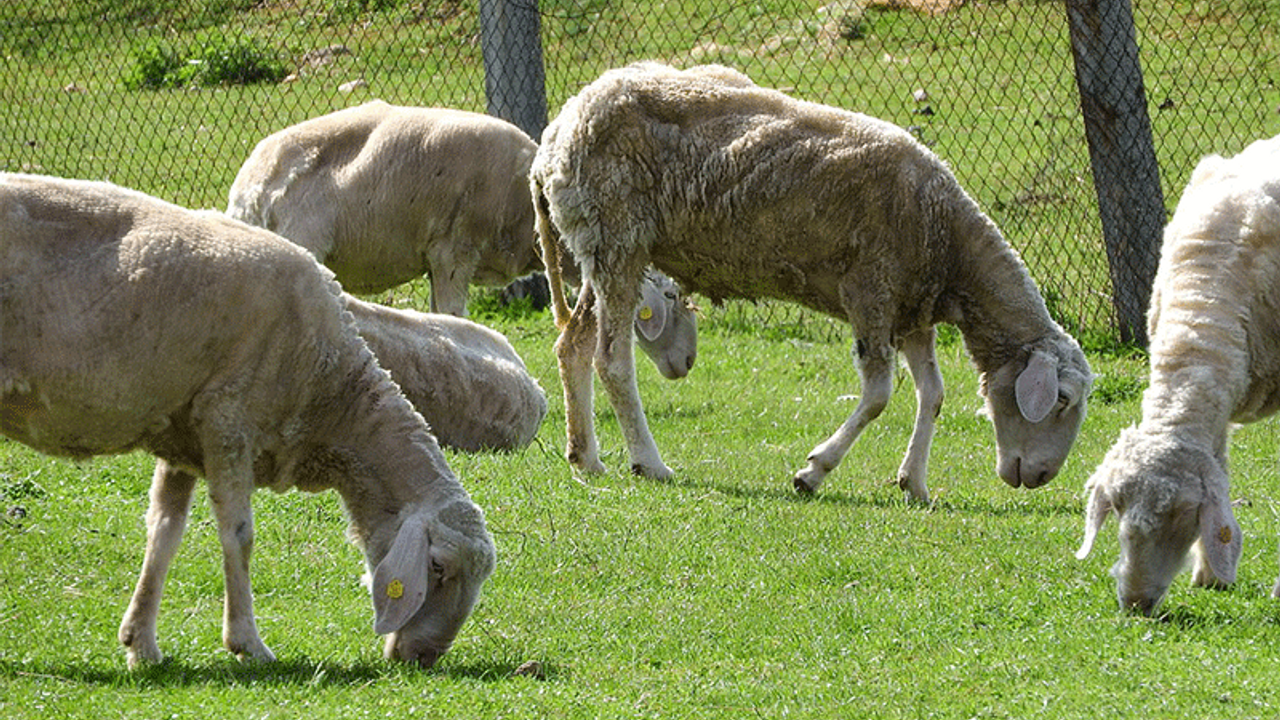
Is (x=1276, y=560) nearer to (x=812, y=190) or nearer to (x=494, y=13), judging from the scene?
(x=812, y=190)

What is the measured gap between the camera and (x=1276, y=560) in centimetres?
720

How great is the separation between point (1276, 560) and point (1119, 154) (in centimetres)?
492

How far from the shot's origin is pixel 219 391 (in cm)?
572

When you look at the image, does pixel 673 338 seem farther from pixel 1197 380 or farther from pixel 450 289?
pixel 1197 380

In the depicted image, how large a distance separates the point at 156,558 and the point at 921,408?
13.4 feet

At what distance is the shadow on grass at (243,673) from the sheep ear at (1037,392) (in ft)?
10.5

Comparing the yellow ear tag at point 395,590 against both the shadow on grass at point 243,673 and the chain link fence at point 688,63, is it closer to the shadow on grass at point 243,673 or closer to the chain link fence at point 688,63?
the shadow on grass at point 243,673

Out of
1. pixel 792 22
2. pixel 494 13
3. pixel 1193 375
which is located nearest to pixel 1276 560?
Result: pixel 1193 375

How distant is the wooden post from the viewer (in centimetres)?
1153

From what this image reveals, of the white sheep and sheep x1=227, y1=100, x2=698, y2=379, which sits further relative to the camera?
sheep x1=227, y1=100, x2=698, y2=379

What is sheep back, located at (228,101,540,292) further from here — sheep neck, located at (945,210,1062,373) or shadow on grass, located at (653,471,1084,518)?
sheep neck, located at (945,210,1062,373)

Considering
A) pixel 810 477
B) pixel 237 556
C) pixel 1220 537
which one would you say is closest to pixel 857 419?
pixel 810 477

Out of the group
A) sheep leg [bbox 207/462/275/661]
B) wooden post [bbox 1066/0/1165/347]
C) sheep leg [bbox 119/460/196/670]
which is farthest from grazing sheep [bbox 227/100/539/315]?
sheep leg [bbox 207/462/275/661]

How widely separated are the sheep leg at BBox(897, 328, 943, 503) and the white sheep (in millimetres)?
1681
